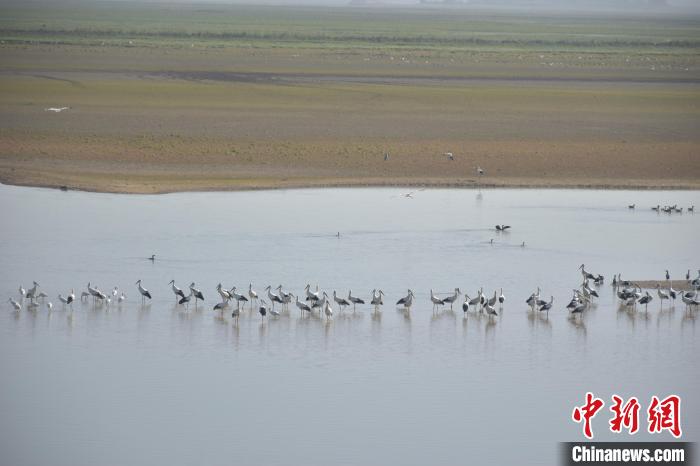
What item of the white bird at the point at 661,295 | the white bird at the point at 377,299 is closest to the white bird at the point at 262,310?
the white bird at the point at 377,299

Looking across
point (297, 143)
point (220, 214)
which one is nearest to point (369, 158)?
point (297, 143)

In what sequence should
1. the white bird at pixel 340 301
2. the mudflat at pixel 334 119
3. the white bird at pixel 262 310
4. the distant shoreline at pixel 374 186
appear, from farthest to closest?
the mudflat at pixel 334 119 < the distant shoreline at pixel 374 186 < the white bird at pixel 340 301 < the white bird at pixel 262 310

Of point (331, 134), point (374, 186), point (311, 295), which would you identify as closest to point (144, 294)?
point (311, 295)

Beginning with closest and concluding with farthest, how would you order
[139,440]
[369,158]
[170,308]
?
1. [139,440]
2. [170,308]
3. [369,158]

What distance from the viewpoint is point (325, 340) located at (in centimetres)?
1745

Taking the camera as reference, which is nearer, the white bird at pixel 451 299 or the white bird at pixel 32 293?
the white bird at pixel 32 293

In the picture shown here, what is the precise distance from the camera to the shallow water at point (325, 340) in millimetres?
13633

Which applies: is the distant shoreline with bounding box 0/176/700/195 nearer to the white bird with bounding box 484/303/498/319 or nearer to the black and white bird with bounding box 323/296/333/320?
the black and white bird with bounding box 323/296/333/320

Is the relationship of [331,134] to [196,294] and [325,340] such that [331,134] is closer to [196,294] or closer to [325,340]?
[196,294]

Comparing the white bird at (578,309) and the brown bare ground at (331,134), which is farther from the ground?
the brown bare ground at (331,134)

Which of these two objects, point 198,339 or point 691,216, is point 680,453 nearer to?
point 198,339

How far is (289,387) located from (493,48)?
70.2m

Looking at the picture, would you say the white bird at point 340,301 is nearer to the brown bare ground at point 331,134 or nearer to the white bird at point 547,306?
the white bird at point 547,306

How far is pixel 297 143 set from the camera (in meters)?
35.4
